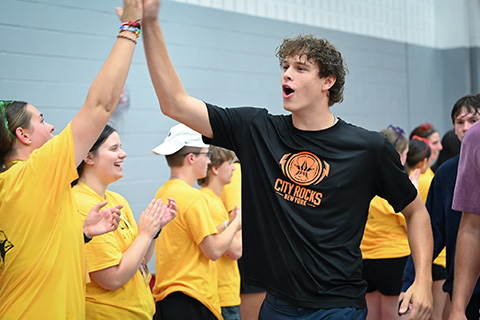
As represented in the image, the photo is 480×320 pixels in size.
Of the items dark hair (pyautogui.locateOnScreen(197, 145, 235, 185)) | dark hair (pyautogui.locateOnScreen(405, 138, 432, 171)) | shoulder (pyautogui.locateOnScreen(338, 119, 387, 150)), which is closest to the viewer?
shoulder (pyautogui.locateOnScreen(338, 119, 387, 150))

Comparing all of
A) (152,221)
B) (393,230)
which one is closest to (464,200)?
(152,221)

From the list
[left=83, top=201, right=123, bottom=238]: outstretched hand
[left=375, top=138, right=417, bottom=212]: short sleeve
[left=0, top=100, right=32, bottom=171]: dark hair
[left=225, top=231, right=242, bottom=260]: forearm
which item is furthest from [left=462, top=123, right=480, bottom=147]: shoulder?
[left=225, top=231, right=242, bottom=260]: forearm

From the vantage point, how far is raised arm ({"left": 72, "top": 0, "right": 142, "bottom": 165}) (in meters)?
1.84

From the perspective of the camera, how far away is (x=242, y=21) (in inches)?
230

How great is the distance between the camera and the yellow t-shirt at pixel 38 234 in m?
1.90

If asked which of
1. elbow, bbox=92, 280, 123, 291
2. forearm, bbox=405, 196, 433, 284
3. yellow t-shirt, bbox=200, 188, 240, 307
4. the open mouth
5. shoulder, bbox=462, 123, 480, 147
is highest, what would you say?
the open mouth

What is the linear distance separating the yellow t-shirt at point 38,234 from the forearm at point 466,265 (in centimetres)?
145

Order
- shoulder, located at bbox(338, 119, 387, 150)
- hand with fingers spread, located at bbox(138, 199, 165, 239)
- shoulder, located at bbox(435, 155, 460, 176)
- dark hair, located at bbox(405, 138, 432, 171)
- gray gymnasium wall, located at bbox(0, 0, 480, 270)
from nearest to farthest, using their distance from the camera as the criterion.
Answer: shoulder, located at bbox(338, 119, 387, 150) < hand with fingers spread, located at bbox(138, 199, 165, 239) < shoulder, located at bbox(435, 155, 460, 176) < gray gymnasium wall, located at bbox(0, 0, 480, 270) < dark hair, located at bbox(405, 138, 432, 171)

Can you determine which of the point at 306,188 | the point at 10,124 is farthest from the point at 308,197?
the point at 10,124

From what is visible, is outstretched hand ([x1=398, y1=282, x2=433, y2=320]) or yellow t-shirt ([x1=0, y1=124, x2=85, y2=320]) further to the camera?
outstretched hand ([x1=398, y1=282, x2=433, y2=320])

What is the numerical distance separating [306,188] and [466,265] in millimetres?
680

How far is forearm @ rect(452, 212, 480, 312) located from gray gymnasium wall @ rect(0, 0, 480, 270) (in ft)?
10.3

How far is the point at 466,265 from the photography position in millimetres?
2150

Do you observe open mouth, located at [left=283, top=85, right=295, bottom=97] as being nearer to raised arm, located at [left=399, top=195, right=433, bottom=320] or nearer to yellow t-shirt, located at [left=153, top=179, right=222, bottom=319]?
raised arm, located at [left=399, top=195, right=433, bottom=320]
